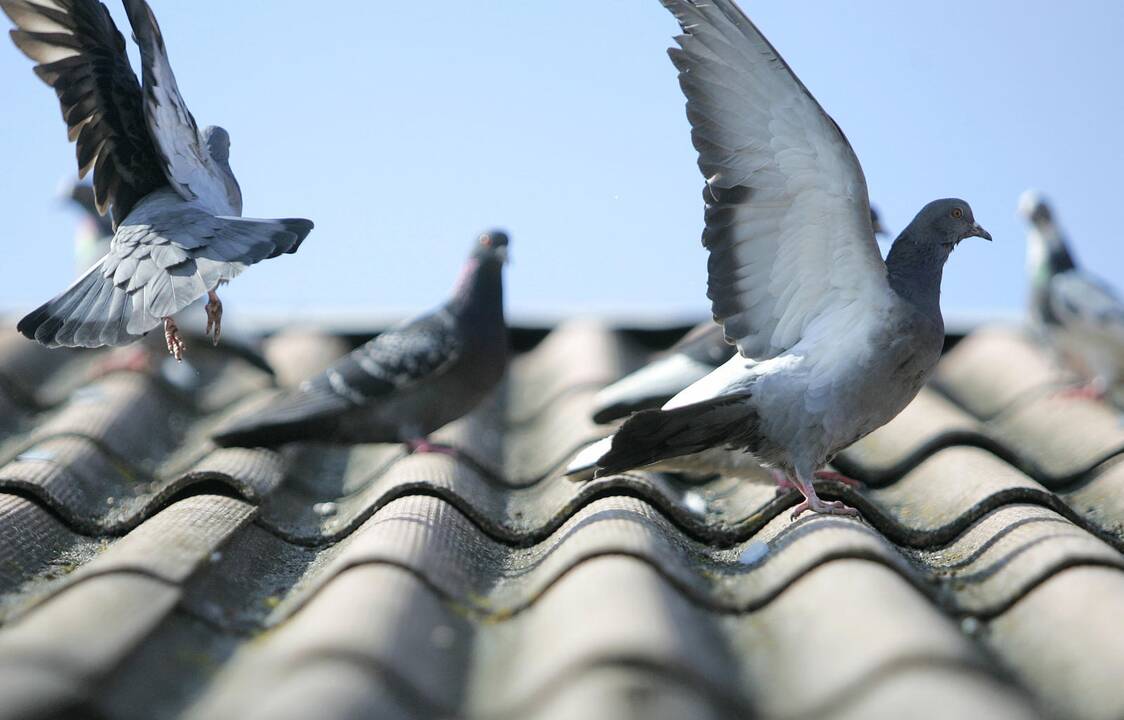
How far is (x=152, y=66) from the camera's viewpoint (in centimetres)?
297

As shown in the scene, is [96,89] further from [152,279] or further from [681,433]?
[681,433]

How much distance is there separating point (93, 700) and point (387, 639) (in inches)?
13.6

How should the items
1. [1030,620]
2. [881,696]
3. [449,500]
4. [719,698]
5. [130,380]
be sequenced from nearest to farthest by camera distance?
[881,696]
[719,698]
[1030,620]
[449,500]
[130,380]

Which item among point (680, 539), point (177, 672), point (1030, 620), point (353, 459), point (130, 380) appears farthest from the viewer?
point (130, 380)

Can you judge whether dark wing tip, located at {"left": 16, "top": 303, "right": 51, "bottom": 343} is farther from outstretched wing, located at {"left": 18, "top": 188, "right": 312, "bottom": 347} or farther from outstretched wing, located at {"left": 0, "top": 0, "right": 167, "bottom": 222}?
outstretched wing, located at {"left": 0, "top": 0, "right": 167, "bottom": 222}

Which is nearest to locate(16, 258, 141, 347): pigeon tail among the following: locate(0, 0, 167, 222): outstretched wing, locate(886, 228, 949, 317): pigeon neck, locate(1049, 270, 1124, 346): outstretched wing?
locate(0, 0, 167, 222): outstretched wing

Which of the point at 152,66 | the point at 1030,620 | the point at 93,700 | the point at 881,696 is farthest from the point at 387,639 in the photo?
the point at 152,66

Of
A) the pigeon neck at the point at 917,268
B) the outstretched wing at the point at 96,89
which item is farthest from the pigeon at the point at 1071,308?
the outstretched wing at the point at 96,89

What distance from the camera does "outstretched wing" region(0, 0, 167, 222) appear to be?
3.19m

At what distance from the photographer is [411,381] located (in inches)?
152

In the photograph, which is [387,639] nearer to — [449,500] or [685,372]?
[449,500]

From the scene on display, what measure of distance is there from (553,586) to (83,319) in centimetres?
140

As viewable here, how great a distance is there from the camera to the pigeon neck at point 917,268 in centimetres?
277

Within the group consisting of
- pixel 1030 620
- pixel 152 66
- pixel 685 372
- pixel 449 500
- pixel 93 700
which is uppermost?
pixel 152 66
